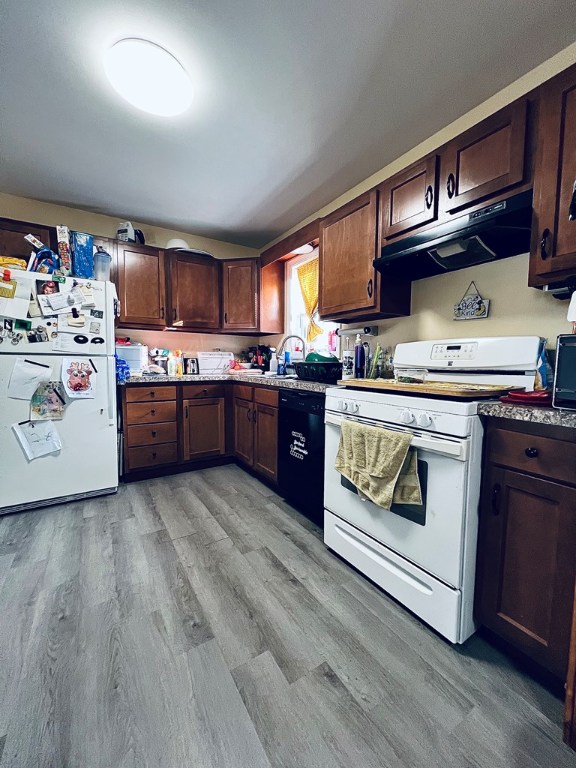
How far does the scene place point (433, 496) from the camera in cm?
122

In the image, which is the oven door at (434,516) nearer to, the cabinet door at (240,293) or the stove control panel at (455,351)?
the stove control panel at (455,351)

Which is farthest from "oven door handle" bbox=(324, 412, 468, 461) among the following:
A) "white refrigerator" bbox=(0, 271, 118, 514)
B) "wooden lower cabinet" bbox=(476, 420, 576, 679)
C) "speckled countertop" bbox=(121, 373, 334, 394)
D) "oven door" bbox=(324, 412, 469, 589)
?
"white refrigerator" bbox=(0, 271, 118, 514)

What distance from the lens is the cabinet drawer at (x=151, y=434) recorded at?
8.87 feet

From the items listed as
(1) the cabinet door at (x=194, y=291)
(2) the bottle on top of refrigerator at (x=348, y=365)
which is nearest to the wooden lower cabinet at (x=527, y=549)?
(2) the bottle on top of refrigerator at (x=348, y=365)

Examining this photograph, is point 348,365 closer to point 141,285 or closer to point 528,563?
point 528,563

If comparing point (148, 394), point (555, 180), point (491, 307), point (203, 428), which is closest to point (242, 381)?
point (203, 428)

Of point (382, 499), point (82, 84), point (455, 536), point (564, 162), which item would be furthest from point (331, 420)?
point (82, 84)

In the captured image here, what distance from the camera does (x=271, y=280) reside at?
11.3 feet

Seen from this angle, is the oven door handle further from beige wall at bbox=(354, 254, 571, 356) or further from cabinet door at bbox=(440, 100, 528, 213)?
cabinet door at bbox=(440, 100, 528, 213)

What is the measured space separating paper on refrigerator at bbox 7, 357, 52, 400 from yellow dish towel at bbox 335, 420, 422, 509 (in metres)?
2.09

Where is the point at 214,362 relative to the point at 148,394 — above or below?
above

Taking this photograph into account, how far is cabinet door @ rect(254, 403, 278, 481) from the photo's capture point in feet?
8.04

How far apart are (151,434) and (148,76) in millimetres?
2339

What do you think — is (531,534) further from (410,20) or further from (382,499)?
(410,20)
